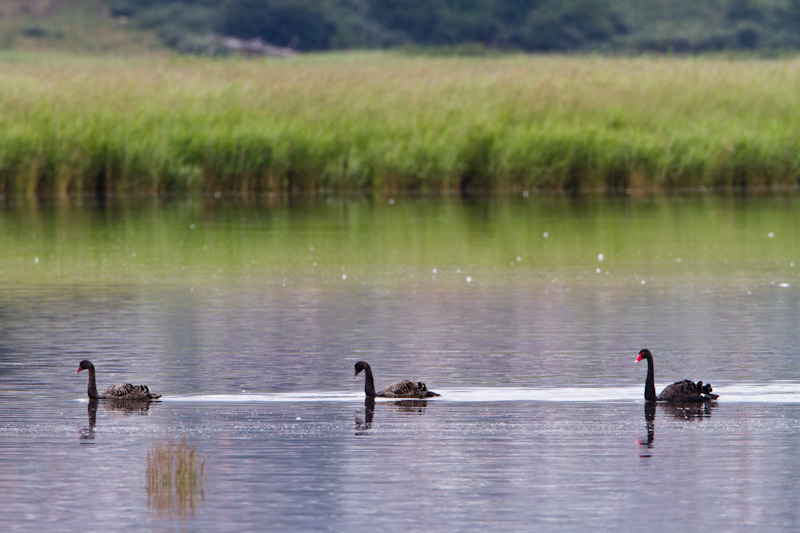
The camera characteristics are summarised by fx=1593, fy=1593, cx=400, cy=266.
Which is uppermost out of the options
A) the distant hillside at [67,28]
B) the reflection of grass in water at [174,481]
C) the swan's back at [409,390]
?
the distant hillside at [67,28]

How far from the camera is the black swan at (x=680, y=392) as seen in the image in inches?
360

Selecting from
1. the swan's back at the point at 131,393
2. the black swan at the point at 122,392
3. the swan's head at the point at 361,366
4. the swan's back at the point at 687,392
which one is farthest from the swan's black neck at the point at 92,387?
the swan's back at the point at 687,392

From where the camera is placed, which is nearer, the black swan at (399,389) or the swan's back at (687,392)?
the swan's back at (687,392)

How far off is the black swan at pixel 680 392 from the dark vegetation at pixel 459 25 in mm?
55216

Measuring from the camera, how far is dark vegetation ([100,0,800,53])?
65.3 metres

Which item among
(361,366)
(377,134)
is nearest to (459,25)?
(377,134)

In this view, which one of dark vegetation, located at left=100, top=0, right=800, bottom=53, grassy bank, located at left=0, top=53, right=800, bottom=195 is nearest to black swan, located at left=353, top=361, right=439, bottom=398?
grassy bank, located at left=0, top=53, right=800, bottom=195

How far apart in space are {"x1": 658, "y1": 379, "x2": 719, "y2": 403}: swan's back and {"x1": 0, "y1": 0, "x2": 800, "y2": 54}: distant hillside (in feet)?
177

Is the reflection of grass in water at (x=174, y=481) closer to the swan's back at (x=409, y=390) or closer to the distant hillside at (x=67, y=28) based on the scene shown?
the swan's back at (x=409, y=390)

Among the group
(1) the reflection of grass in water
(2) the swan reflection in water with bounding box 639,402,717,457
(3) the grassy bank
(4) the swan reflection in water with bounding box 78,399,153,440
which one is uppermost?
(3) the grassy bank

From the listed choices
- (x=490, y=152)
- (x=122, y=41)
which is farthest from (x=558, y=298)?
(x=122, y=41)

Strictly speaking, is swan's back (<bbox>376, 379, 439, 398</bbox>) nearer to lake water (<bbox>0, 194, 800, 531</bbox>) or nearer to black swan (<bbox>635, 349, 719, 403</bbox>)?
lake water (<bbox>0, 194, 800, 531</bbox>)

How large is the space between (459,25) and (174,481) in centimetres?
6125

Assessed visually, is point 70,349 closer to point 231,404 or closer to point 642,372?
point 231,404
